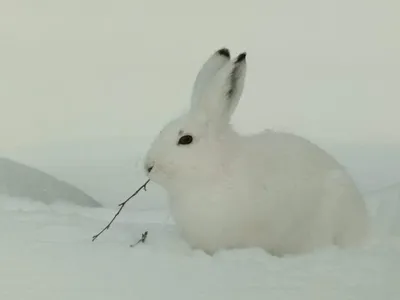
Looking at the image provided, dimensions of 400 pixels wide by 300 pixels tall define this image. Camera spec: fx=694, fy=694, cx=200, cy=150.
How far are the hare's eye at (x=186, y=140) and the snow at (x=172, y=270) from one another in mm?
131

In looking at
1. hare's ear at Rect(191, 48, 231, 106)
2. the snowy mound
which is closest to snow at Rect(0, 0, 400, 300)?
the snowy mound

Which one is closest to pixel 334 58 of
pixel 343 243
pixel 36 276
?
pixel 343 243

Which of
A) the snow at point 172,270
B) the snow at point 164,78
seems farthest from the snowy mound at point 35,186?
the snow at point 172,270

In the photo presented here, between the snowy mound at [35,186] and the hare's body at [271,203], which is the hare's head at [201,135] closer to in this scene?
the hare's body at [271,203]

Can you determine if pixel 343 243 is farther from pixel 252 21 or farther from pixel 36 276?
pixel 252 21

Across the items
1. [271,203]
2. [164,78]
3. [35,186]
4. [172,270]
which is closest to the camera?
[172,270]

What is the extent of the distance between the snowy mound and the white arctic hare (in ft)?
1.28

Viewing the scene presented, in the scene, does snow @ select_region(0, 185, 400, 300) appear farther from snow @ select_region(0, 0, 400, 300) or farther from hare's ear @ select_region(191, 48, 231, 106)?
snow @ select_region(0, 0, 400, 300)

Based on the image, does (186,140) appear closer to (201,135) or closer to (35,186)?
(201,135)

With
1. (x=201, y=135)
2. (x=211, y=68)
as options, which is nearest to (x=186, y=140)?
(x=201, y=135)

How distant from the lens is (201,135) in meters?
0.93

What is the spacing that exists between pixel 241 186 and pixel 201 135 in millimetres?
90

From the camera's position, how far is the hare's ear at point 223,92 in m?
0.92

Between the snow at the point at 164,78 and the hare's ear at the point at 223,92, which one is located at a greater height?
the hare's ear at the point at 223,92
